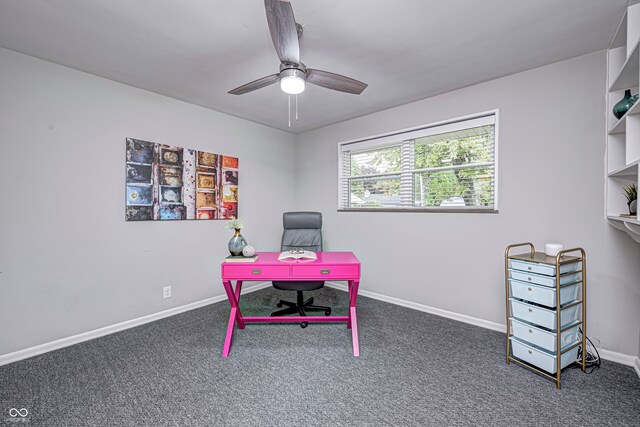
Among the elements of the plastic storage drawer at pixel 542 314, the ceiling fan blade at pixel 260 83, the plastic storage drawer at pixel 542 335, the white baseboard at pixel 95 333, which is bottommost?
the white baseboard at pixel 95 333

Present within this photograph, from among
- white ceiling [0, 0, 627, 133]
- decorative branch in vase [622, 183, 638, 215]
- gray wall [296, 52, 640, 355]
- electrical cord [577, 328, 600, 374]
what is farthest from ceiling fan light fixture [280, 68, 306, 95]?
electrical cord [577, 328, 600, 374]

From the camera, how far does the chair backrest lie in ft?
10.5

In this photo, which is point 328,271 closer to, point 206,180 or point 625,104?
point 206,180

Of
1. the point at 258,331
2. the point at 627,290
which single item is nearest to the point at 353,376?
the point at 258,331

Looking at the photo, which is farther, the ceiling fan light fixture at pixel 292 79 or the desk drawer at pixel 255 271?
the desk drawer at pixel 255 271

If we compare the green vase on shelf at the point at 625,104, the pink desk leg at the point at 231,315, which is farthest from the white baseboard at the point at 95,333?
the green vase on shelf at the point at 625,104

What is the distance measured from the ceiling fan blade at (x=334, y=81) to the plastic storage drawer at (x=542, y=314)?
6.30 ft

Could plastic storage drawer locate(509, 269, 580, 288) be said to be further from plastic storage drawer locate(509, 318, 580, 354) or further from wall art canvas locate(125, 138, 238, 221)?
wall art canvas locate(125, 138, 238, 221)

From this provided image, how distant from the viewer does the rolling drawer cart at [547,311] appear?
178 cm

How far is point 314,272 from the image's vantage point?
218 cm

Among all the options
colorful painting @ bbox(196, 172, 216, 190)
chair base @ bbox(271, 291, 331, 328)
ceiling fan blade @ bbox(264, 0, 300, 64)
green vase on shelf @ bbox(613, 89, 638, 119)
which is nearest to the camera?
ceiling fan blade @ bbox(264, 0, 300, 64)

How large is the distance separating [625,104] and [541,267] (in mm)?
1149

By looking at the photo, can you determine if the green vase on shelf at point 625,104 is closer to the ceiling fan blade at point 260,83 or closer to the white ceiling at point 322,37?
the white ceiling at point 322,37

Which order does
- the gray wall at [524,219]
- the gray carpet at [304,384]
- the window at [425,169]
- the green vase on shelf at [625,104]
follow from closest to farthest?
the gray carpet at [304,384] < the green vase on shelf at [625,104] < the gray wall at [524,219] < the window at [425,169]
